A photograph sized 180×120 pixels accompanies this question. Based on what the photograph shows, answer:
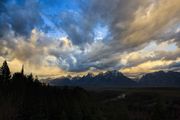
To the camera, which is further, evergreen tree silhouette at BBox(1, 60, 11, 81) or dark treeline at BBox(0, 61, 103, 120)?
evergreen tree silhouette at BBox(1, 60, 11, 81)

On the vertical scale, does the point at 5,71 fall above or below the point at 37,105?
above

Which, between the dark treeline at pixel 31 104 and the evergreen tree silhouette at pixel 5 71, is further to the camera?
the evergreen tree silhouette at pixel 5 71

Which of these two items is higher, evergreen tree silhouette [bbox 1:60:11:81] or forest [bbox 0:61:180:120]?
evergreen tree silhouette [bbox 1:60:11:81]

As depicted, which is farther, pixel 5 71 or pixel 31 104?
pixel 5 71

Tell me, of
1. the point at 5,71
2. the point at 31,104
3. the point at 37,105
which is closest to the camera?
the point at 37,105

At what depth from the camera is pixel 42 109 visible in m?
108

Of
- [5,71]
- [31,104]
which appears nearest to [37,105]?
[31,104]

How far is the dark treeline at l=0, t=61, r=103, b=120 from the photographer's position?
105 metres

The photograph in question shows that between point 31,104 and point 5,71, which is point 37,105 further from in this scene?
point 5,71

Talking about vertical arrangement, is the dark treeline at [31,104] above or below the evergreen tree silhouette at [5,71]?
below

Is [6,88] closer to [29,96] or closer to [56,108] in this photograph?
[29,96]

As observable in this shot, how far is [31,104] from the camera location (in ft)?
384

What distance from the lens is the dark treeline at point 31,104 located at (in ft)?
343

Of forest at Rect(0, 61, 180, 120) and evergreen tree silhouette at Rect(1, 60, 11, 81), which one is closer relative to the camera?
forest at Rect(0, 61, 180, 120)
